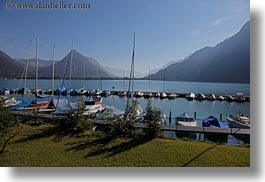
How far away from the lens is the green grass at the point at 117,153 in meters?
3.88

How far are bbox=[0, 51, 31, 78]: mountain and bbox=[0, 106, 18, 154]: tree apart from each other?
1.32 m

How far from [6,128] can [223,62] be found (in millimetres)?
4066

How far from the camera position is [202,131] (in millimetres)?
5707

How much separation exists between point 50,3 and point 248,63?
319 cm

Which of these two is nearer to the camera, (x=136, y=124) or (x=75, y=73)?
(x=136, y=124)

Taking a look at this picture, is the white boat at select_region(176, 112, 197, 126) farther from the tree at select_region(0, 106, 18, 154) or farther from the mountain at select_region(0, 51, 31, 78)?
the mountain at select_region(0, 51, 31, 78)

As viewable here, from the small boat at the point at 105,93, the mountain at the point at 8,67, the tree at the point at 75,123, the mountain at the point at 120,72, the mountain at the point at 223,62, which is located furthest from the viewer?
the small boat at the point at 105,93

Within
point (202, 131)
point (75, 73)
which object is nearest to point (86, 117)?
point (202, 131)

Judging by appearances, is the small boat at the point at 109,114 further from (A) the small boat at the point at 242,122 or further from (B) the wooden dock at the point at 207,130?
(A) the small boat at the point at 242,122

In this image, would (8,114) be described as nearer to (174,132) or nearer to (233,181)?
(174,132)

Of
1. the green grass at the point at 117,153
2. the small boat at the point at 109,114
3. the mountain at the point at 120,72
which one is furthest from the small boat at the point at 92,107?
the green grass at the point at 117,153

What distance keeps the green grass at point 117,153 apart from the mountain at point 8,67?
5.95 ft

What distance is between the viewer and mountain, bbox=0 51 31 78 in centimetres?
533

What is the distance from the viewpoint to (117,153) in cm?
407
